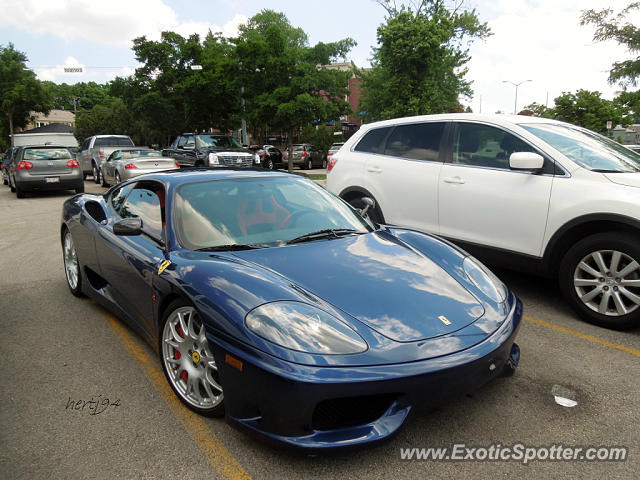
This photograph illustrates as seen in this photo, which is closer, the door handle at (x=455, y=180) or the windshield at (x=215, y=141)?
the door handle at (x=455, y=180)

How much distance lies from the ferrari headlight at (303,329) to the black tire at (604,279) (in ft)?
9.07

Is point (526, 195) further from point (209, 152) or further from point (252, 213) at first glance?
point (209, 152)

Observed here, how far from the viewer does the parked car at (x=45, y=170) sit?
50.6ft

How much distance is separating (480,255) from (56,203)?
43.0 ft

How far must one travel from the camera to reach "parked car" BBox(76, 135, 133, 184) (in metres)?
19.4

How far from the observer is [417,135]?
18.9 ft

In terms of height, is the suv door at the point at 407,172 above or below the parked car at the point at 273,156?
above

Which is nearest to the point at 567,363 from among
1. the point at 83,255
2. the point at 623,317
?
the point at 623,317

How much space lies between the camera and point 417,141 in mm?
5750

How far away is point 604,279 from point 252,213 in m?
2.90

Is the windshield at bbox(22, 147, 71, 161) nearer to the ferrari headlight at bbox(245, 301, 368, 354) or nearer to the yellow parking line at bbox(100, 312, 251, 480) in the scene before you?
the yellow parking line at bbox(100, 312, 251, 480)

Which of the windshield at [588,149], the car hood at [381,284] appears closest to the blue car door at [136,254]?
the car hood at [381,284]

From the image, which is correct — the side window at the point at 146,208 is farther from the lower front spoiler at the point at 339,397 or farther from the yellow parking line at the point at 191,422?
the lower front spoiler at the point at 339,397

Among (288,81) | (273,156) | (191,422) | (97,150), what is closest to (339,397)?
(191,422)
